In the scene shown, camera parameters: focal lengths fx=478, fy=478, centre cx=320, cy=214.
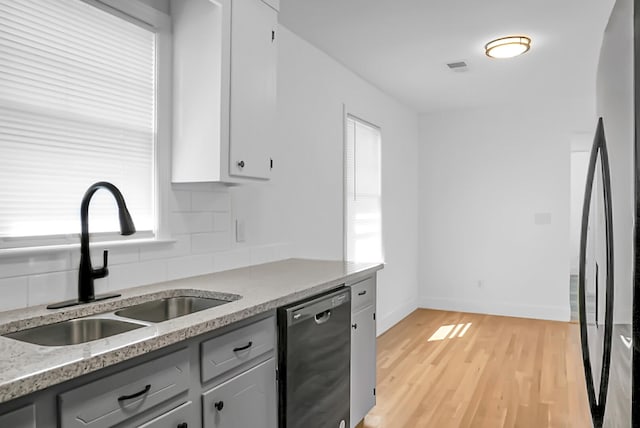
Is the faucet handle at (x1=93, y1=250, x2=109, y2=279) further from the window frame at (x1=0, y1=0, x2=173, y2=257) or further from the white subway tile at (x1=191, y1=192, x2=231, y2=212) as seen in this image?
the white subway tile at (x1=191, y1=192, x2=231, y2=212)

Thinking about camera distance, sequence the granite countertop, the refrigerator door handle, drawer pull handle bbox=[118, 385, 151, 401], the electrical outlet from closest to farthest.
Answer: the refrigerator door handle
the granite countertop
drawer pull handle bbox=[118, 385, 151, 401]
the electrical outlet

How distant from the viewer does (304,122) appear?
3590mm

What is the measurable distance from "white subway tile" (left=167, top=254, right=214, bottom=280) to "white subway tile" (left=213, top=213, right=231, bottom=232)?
0.56ft

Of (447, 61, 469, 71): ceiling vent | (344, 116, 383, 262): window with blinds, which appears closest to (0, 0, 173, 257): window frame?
(344, 116, 383, 262): window with blinds

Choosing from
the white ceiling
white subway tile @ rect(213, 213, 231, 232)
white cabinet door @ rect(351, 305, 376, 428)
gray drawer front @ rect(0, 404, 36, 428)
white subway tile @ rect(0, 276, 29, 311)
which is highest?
the white ceiling

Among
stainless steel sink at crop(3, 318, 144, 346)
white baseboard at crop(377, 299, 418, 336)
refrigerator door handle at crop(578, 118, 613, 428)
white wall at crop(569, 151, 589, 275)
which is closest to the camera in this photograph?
refrigerator door handle at crop(578, 118, 613, 428)

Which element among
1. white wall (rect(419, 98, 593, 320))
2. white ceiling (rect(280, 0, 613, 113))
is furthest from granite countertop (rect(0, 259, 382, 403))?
white wall (rect(419, 98, 593, 320))

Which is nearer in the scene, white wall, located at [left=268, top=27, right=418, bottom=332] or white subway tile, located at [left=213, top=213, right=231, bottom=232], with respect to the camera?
white subway tile, located at [left=213, top=213, right=231, bottom=232]

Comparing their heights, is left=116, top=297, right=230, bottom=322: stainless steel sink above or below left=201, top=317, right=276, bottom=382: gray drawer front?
above

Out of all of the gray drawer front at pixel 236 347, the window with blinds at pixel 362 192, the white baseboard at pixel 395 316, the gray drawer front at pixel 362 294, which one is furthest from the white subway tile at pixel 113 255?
the white baseboard at pixel 395 316

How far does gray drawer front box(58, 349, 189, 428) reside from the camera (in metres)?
1.16

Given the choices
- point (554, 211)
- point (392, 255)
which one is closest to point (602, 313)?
point (392, 255)

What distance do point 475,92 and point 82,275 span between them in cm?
450

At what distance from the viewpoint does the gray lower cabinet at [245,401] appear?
1.62 m
